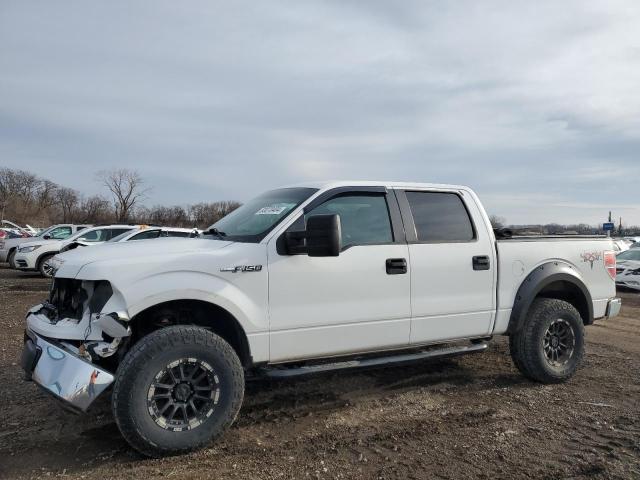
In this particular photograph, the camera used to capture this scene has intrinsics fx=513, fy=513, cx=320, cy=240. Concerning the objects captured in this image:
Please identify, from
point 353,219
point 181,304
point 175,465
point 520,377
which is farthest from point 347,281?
point 520,377

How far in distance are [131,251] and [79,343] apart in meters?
0.73

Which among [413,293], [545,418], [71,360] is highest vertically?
[413,293]

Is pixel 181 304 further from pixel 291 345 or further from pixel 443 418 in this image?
pixel 443 418

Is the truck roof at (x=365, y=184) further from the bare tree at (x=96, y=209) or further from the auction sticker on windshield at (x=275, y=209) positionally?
the bare tree at (x=96, y=209)

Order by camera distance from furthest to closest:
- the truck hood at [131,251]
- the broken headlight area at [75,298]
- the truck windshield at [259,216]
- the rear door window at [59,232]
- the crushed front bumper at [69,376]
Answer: the rear door window at [59,232]
the truck windshield at [259,216]
the truck hood at [131,251]
the broken headlight area at [75,298]
the crushed front bumper at [69,376]

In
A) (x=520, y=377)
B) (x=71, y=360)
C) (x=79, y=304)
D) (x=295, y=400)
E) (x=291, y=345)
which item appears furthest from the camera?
(x=520, y=377)

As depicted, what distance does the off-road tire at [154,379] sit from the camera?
3338 mm

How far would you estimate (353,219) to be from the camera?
4.42 metres

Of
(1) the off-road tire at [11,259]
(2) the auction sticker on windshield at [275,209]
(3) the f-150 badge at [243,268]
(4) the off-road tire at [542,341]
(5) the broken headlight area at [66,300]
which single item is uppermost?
(2) the auction sticker on windshield at [275,209]

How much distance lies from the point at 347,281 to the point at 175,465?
1824mm

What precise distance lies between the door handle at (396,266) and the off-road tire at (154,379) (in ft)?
4.87

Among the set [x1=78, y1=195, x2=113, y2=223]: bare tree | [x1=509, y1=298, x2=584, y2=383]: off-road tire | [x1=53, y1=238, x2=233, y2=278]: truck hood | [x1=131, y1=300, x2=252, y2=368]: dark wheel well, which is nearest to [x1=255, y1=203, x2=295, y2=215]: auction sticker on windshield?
[x1=53, y1=238, x2=233, y2=278]: truck hood

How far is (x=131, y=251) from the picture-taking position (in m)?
3.80

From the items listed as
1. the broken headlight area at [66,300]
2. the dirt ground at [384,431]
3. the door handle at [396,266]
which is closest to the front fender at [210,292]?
the broken headlight area at [66,300]
